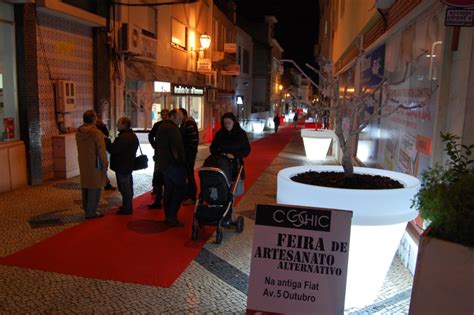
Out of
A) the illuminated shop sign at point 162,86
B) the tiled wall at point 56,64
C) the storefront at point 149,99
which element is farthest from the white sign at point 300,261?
the illuminated shop sign at point 162,86

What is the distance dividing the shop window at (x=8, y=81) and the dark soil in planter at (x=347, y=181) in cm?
686

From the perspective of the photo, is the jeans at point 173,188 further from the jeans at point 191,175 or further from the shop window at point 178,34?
the shop window at point 178,34

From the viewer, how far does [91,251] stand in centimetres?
568

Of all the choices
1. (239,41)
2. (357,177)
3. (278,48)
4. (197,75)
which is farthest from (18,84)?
(278,48)

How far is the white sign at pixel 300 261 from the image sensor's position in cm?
332

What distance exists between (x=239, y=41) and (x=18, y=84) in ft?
83.0

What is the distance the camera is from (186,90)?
59.5ft

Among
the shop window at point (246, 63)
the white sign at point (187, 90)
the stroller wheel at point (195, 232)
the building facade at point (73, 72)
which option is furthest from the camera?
the shop window at point (246, 63)

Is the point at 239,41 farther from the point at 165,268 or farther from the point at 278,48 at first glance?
the point at 165,268

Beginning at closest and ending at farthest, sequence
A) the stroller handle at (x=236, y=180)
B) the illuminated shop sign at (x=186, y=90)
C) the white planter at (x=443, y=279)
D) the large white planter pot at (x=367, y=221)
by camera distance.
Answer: the white planter at (x=443, y=279)
the large white planter pot at (x=367, y=221)
the stroller handle at (x=236, y=180)
the illuminated shop sign at (x=186, y=90)

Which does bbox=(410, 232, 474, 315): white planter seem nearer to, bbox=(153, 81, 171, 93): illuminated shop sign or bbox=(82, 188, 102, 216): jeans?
bbox=(82, 188, 102, 216): jeans

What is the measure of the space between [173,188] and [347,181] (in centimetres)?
316

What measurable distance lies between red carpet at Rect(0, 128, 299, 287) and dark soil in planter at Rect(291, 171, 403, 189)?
1808mm

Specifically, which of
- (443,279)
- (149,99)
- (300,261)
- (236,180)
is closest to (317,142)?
(149,99)
